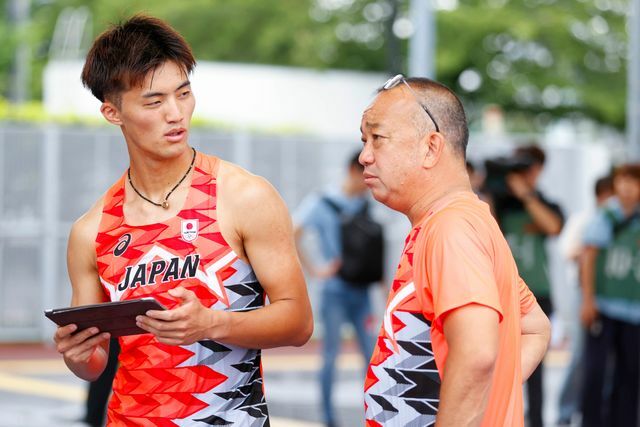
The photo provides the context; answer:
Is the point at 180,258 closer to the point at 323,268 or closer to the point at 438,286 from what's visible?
the point at 438,286

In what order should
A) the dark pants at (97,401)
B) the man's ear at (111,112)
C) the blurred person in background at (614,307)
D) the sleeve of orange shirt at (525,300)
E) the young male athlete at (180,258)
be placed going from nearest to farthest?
1. the sleeve of orange shirt at (525,300)
2. the young male athlete at (180,258)
3. the man's ear at (111,112)
4. the dark pants at (97,401)
5. the blurred person in background at (614,307)

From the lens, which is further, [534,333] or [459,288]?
[534,333]

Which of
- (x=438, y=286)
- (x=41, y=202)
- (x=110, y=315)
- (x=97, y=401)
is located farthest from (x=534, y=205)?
(x=41, y=202)

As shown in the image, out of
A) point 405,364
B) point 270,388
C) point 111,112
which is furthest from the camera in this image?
point 270,388

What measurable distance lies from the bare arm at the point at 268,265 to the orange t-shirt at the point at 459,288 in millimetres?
541

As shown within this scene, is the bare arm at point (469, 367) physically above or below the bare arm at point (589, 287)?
Result: above

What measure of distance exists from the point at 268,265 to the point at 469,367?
39.9 inches

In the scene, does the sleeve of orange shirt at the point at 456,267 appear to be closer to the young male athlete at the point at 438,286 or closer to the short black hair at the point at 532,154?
the young male athlete at the point at 438,286

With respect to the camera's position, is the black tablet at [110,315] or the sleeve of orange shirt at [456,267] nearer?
the sleeve of orange shirt at [456,267]

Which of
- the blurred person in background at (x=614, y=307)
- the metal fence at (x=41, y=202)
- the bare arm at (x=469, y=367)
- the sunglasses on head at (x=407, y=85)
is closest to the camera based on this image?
the bare arm at (x=469, y=367)

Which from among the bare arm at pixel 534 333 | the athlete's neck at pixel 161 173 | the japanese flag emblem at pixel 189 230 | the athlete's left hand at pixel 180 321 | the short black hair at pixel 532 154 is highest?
the athlete's neck at pixel 161 173

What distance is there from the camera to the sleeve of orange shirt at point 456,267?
2.97m

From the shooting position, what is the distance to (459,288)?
297 cm

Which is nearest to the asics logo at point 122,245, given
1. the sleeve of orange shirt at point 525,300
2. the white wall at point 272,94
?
the sleeve of orange shirt at point 525,300
